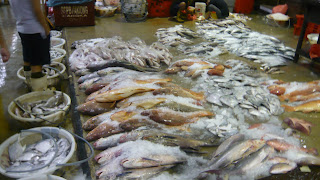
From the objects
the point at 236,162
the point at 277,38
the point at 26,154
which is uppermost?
the point at 277,38

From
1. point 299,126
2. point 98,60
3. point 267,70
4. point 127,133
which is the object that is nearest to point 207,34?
point 267,70

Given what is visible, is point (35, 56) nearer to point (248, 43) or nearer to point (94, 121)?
point (94, 121)

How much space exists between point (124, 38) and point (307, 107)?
4.63 m

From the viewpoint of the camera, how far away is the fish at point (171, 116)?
302cm

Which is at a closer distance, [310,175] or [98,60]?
[310,175]

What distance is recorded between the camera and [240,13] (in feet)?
33.8

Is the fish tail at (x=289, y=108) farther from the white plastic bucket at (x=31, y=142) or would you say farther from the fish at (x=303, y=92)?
the white plastic bucket at (x=31, y=142)

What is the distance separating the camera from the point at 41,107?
3.48m

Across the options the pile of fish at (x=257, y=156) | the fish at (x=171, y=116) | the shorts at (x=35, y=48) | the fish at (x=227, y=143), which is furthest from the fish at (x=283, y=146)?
the shorts at (x=35, y=48)

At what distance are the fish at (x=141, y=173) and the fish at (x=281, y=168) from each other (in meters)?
1.10

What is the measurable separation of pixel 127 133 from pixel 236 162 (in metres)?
1.21

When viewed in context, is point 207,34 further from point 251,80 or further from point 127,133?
point 127,133

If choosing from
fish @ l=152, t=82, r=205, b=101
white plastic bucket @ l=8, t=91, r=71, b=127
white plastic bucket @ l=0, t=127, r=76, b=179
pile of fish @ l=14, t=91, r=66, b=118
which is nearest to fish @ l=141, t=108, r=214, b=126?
fish @ l=152, t=82, r=205, b=101

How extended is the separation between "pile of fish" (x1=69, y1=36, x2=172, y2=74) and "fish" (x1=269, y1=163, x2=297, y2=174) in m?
2.75
